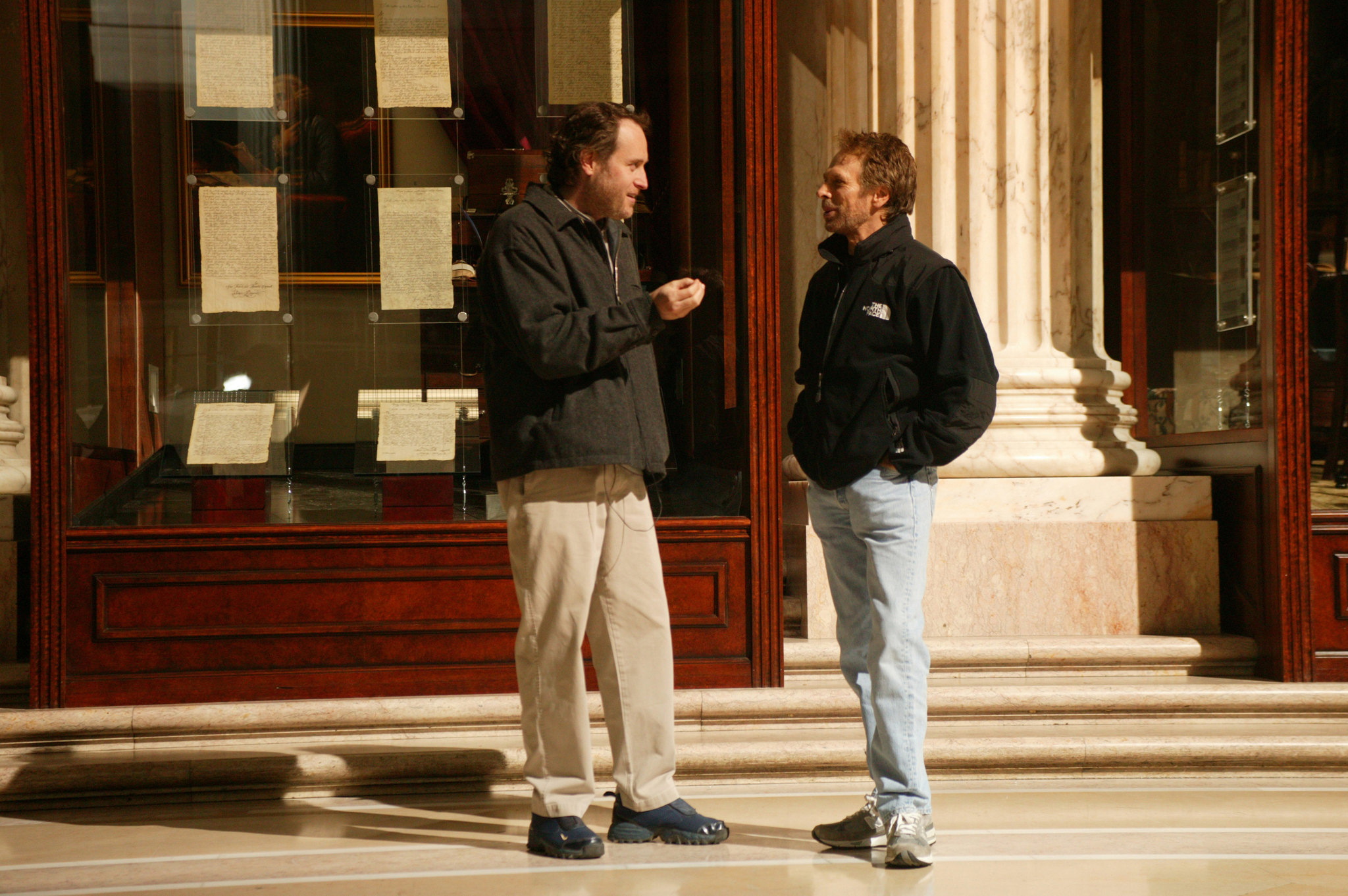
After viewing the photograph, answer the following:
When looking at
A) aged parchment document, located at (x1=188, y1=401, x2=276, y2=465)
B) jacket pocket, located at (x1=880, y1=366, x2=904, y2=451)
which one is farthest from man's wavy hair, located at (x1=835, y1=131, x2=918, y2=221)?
aged parchment document, located at (x1=188, y1=401, x2=276, y2=465)

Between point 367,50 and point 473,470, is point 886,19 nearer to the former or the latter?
point 367,50

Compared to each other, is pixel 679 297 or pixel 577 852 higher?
pixel 679 297

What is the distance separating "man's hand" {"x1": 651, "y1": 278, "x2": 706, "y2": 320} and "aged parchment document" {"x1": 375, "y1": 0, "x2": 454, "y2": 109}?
83.7 inches

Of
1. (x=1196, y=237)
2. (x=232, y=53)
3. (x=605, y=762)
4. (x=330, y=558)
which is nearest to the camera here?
(x=605, y=762)

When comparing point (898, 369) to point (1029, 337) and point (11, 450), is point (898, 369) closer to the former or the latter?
point (1029, 337)

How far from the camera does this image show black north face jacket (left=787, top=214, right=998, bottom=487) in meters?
A: 3.07

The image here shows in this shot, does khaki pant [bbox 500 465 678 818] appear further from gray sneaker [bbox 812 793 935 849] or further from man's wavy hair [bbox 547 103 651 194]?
man's wavy hair [bbox 547 103 651 194]

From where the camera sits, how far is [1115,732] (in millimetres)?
4230

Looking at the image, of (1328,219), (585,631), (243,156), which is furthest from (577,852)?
(1328,219)

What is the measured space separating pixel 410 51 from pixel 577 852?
10.2ft

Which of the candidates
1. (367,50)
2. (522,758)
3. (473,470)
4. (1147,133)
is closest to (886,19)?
(1147,133)

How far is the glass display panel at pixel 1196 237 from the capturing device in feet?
16.8

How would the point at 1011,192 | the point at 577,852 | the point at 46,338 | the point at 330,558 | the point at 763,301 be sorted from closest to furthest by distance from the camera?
the point at 577,852 → the point at 46,338 → the point at 330,558 → the point at 763,301 → the point at 1011,192

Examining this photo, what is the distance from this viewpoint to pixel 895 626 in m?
3.09
